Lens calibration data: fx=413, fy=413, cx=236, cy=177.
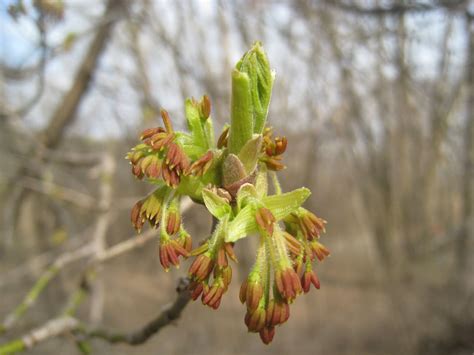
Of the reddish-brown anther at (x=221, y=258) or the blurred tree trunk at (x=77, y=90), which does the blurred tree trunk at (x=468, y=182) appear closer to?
the blurred tree trunk at (x=77, y=90)

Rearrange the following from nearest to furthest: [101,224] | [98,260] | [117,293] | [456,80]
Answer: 1. [98,260]
2. [101,224]
3. [456,80]
4. [117,293]

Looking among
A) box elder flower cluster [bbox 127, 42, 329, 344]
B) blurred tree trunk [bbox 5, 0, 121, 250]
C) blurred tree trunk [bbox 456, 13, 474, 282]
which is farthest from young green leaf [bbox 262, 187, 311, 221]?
blurred tree trunk [bbox 456, 13, 474, 282]

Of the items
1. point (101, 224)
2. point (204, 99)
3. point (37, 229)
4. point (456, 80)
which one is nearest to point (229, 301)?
point (37, 229)

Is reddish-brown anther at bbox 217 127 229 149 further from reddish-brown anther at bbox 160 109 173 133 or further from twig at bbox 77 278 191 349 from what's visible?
twig at bbox 77 278 191 349

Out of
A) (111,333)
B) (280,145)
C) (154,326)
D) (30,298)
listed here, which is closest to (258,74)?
(280,145)

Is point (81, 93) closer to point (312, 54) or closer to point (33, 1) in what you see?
point (33, 1)
